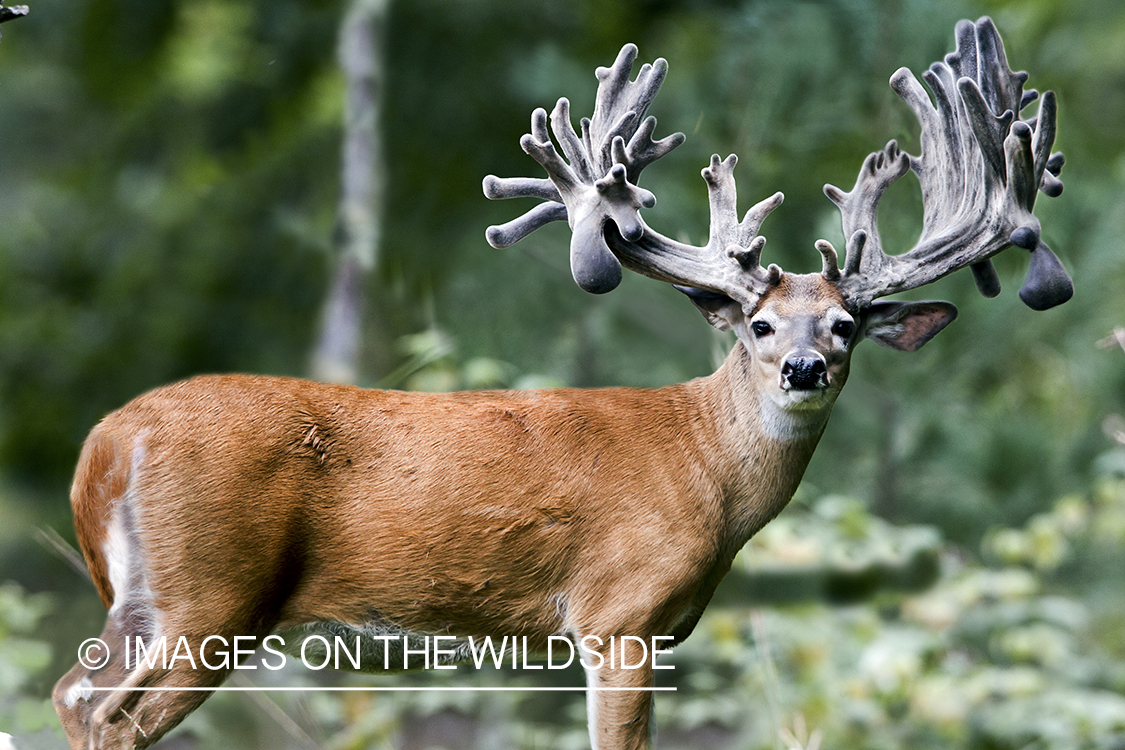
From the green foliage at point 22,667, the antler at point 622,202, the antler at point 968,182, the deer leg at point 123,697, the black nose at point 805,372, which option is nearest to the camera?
the deer leg at point 123,697

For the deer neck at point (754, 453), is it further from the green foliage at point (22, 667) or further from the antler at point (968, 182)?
the green foliage at point (22, 667)

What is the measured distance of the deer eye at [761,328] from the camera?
9.91 feet

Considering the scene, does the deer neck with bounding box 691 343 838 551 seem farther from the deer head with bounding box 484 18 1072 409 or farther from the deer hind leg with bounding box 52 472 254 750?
the deer hind leg with bounding box 52 472 254 750

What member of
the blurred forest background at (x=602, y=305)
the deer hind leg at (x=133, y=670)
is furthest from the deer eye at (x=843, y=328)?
the blurred forest background at (x=602, y=305)

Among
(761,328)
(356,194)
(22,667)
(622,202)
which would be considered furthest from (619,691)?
(356,194)

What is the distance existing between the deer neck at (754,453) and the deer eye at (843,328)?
22cm

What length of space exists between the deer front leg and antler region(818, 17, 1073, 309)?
44.8 inches

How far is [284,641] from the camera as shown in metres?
2.97

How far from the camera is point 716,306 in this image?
3217 mm

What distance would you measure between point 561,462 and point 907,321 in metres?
1.06

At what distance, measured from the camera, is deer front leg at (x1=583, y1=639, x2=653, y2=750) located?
9.75ft

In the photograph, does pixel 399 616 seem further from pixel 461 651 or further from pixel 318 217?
pixel 318 217

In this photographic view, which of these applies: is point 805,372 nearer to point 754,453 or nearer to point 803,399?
point 803,399

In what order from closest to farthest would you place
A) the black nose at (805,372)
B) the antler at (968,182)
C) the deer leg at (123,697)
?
the deer leg at (123,697) → the black nose at (805,372) → the antler at (968,182)
